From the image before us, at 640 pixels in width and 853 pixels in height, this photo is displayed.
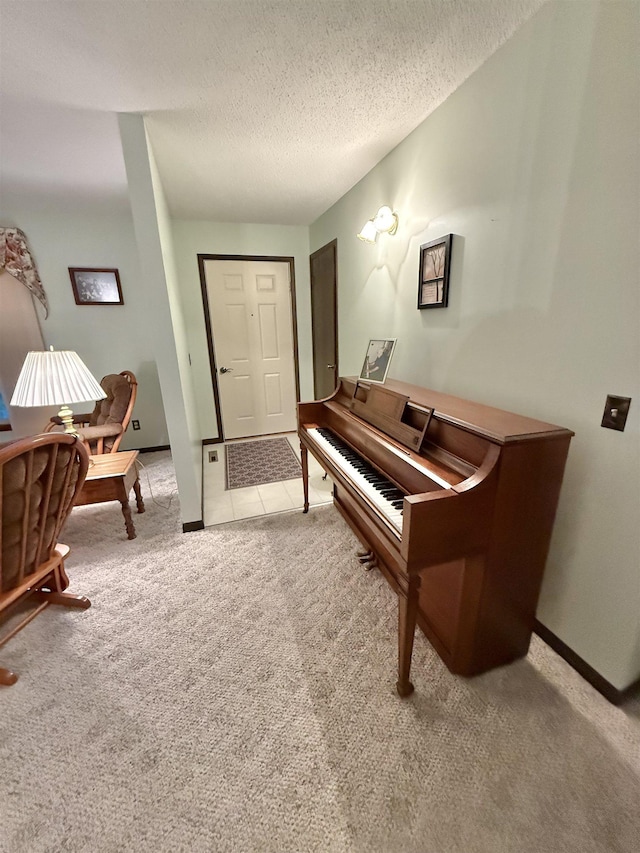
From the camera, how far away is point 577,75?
1.02 meters

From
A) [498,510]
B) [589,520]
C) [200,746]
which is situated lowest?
[200,746]

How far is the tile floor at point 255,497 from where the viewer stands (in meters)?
2.38

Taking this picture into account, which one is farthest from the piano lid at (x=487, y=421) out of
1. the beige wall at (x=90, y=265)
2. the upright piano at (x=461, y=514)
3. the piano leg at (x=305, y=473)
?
the beige wall at (x=90, y=265)

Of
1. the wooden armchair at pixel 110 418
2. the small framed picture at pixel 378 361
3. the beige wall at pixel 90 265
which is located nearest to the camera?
the small framed picture at pixel 378 361

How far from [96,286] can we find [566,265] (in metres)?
3.69

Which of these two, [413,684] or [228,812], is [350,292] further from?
[228,812]

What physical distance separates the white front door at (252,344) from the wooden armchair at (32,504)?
248cm

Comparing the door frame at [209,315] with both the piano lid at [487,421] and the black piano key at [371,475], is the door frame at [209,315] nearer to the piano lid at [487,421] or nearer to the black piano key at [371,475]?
the black piano key at [371,475]

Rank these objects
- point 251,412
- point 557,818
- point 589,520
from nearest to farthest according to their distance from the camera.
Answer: point 557,818 < point 589,520 < point 251,412

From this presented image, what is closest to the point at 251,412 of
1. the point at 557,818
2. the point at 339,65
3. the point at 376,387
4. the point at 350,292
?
the point at 350,292

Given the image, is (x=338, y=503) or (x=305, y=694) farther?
(x=338, y=503)

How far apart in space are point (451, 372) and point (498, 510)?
2.87ft

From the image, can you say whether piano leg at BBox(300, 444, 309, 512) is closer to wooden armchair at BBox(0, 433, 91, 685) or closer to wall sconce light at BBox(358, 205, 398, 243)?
wooden armchair at BBox(0, 433, 91, 685)

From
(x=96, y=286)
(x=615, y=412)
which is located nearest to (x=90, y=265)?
(x=96, y=286)
